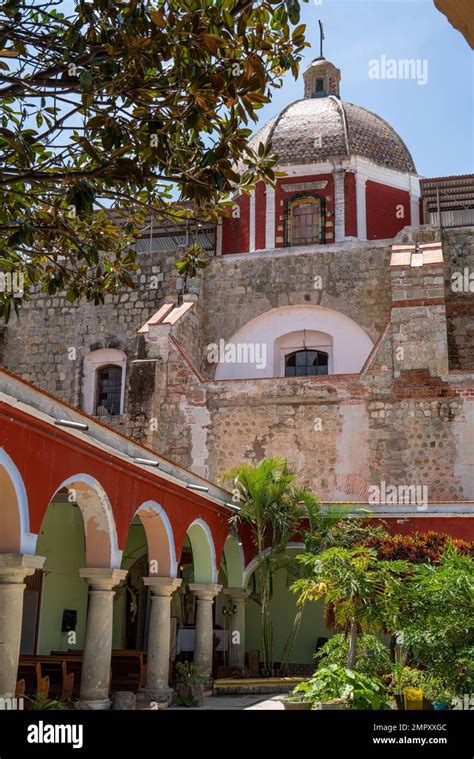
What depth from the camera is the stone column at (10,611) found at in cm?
846

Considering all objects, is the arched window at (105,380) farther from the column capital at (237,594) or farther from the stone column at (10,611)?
the stone column at (10,611)

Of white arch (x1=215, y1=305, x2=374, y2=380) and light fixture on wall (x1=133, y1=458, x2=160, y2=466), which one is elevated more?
white arch (x1=215, y1=305, x2=374, y2=380)

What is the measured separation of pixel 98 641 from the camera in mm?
10641

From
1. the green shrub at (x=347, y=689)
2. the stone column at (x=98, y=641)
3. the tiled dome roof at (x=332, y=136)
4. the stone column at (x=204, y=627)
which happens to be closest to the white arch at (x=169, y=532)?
the stone column at (x=98, y=641)

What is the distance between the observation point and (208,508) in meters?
14.9

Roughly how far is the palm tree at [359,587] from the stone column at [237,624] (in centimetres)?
600

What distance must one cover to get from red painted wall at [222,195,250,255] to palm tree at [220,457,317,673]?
9.06 meters

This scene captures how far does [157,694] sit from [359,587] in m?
4.08

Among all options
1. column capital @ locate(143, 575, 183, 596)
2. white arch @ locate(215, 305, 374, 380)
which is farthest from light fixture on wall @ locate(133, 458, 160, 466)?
white arch @ locate(215, 305, 374, 380)

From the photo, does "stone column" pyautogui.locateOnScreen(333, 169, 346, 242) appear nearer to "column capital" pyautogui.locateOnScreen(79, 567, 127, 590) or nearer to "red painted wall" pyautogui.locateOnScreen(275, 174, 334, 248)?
"red painted wall" pyautogui.locateOnScreen(275, 174, 334, 248)

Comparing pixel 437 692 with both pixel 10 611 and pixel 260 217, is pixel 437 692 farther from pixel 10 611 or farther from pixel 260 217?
pixel 260 217

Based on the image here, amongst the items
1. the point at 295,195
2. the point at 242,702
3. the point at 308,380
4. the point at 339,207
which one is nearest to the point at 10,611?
the point at 242,702

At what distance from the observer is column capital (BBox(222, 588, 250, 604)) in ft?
53.4

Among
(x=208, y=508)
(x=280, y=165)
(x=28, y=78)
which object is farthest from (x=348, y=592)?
(x=280, y=165)
